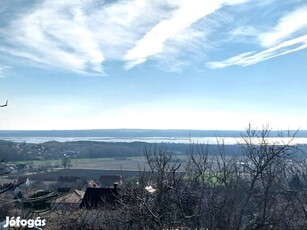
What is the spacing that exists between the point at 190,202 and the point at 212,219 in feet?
2.76

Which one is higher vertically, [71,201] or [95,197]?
[95,197]

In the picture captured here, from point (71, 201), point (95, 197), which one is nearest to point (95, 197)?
point (95, 197)

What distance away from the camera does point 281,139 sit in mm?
10867

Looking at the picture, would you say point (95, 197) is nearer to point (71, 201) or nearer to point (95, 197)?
point (95, 197)

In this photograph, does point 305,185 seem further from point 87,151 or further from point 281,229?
point 87,151

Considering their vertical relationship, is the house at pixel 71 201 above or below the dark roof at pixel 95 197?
below

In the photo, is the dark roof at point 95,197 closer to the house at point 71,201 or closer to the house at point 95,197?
the house at point 95,197

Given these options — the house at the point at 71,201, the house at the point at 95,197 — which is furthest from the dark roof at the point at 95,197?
the house at the point at 71,201

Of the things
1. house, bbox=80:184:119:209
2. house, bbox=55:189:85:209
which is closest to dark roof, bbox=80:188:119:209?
house, bbox=80:184:119:209

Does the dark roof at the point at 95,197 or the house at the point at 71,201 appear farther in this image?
the house at the point at 71,201

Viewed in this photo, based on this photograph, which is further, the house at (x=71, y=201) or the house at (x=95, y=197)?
the house at (x=71, y=201)

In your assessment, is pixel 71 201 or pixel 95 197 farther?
pixel 71 201

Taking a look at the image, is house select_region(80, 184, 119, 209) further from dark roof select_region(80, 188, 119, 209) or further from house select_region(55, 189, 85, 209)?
house select_region(55, 189, 85, 209)

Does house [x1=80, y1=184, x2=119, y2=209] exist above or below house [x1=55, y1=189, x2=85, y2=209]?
above
